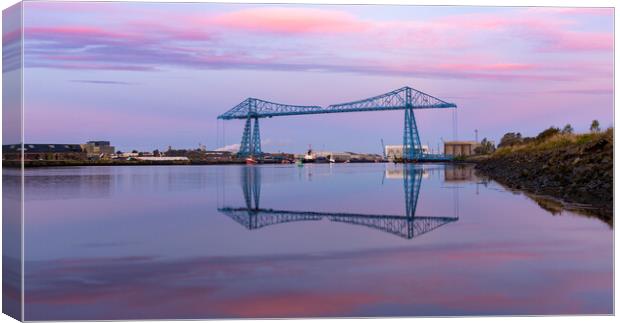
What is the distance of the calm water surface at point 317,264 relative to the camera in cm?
375

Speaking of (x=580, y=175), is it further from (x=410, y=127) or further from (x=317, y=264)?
(x=410, y=127)

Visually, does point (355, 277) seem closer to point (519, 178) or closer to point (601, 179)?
point (601, 179)

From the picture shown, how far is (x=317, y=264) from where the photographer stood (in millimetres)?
4730

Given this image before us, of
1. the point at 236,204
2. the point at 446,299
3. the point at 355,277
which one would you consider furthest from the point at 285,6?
the point at 236,204

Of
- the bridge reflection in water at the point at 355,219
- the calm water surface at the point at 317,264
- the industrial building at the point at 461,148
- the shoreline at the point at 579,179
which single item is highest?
the industrial building at the point at 461,148

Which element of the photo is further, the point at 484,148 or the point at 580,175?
the point at 484,148

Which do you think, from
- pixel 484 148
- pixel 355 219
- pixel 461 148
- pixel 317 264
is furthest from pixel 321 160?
pixel 317 264

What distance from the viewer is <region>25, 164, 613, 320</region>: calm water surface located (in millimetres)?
3748

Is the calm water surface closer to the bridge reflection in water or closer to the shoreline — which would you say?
the bridge reflection in water

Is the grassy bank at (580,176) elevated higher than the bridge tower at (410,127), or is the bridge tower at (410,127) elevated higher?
the bridge tower at (410,127)

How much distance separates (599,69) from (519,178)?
9.85m

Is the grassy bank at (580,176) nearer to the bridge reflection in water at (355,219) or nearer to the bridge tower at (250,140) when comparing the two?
the bridge reflection in water at (355,219)

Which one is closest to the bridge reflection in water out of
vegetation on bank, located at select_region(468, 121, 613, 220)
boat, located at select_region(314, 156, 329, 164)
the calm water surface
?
the calm water surface

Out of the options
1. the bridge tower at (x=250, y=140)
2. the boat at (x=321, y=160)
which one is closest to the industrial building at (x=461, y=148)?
the bridge tower at (x=250, y=140)
